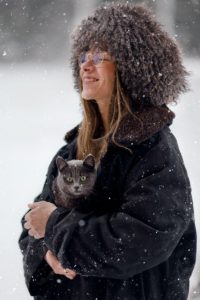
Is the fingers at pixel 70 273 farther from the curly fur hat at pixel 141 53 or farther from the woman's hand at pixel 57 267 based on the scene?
the curly fur hat at pixel 141 53

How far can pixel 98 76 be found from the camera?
7.18 feet

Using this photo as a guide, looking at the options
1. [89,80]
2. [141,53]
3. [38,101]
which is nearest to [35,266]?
[89,80]

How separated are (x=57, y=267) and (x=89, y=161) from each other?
422 millimetres

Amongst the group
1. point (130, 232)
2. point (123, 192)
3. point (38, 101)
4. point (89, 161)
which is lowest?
point (130, 232)

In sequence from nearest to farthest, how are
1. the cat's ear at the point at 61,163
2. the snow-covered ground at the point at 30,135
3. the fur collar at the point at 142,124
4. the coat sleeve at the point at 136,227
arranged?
1. the coat sleeve at the point at 136,227
2. the fur collar at the point at 142,124
3. the cat's ear at the point at 61,163
4. the snow-covered ground at the point at 30,135

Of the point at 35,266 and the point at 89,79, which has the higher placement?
the point at 89,79

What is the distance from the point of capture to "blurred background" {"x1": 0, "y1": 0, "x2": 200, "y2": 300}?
19.0 feet

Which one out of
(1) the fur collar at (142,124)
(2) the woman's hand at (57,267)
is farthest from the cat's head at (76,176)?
(2) the woman's hand at (57,267)

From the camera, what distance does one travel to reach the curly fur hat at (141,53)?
2.15m

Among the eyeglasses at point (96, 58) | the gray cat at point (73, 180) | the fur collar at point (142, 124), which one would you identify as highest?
the eyeglasses at point (96, 58)

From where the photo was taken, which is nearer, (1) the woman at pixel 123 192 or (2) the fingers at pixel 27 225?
(1) the woman at pixel 123 192

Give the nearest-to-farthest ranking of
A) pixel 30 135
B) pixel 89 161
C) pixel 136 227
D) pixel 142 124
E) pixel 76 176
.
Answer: pixel 136 227, pixel 142 124, pixel 89 161, pixel 76 176, pixel 30 135

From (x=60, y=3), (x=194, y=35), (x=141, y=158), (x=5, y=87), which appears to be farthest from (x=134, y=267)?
(x=60, y=3)

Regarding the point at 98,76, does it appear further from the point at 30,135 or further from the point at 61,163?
the point at 30,135
